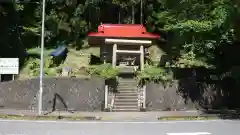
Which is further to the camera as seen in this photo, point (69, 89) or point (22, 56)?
point (22, 56)

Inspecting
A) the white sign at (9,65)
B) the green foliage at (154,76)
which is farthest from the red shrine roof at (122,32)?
the white sign at (9,65)

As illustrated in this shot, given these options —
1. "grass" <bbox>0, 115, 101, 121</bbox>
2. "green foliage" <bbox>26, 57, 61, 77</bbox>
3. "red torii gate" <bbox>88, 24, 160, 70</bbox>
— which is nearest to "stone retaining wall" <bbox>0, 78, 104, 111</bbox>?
"grass" <bbox>0, 115, 101, 121</bbox>

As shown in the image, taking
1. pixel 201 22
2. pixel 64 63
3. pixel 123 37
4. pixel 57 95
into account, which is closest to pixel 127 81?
pixel 123 37

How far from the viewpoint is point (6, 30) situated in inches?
1492

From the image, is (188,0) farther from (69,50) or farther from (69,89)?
(69,50)

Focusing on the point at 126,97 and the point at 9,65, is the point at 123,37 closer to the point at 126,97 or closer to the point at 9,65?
the point at 126,97

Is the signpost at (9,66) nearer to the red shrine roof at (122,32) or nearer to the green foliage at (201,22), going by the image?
the red shrine roof at (122,32)

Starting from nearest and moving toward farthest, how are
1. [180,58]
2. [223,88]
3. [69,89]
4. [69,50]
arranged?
1. [69,89]
2. [223,88]
3. [180,58]
4. [69,50]

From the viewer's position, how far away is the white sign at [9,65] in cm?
2411

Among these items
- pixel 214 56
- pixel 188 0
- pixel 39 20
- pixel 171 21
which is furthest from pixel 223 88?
pixel 39 20

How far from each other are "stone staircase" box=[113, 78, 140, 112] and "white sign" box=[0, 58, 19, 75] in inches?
269

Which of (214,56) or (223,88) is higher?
(214,56)

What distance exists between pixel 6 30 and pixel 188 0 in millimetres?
24379

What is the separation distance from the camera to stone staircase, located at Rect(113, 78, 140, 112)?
23997 mm
